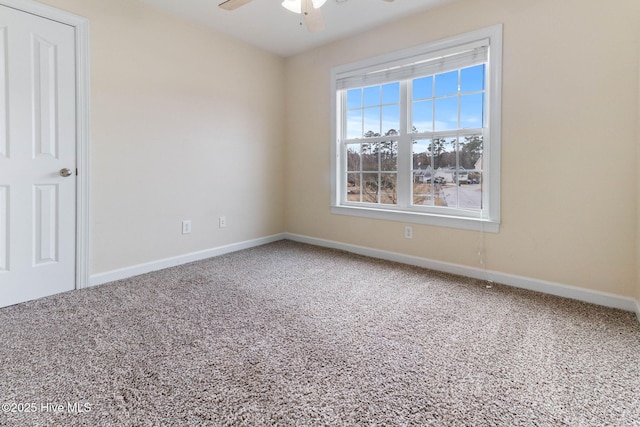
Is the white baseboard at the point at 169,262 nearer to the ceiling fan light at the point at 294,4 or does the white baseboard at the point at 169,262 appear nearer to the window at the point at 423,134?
the window at the point at 423,134

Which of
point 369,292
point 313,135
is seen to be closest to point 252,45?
point 313,135

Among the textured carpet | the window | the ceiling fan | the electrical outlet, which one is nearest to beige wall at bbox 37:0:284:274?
the textured carpet

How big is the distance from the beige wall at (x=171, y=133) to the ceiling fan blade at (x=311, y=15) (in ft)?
5.22

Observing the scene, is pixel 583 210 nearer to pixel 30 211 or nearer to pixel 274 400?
pixel 274 400

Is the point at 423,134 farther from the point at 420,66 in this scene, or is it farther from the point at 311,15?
the point at 311,15

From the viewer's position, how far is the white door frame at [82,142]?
2.48m

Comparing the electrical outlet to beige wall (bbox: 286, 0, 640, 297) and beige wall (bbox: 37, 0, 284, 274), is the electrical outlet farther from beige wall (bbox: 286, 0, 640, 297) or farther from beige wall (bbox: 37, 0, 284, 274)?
beige wall (bbox: 37, 0, 284, 274)

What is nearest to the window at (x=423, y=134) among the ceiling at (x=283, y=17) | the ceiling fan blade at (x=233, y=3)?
→ the ceiling at (x=283, y=17)

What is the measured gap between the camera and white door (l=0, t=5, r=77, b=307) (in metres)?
2.21

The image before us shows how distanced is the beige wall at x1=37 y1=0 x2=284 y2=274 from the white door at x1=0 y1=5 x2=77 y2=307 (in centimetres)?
17

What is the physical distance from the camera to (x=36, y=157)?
7.66 feet

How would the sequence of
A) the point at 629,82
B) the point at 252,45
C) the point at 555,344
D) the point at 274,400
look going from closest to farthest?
1. the point at 274,400
2. the point at 555,344
3. the point at 629,82
4. the point at 252,45

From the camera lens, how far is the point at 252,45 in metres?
3.79

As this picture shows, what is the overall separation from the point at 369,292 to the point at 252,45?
3074 mm
